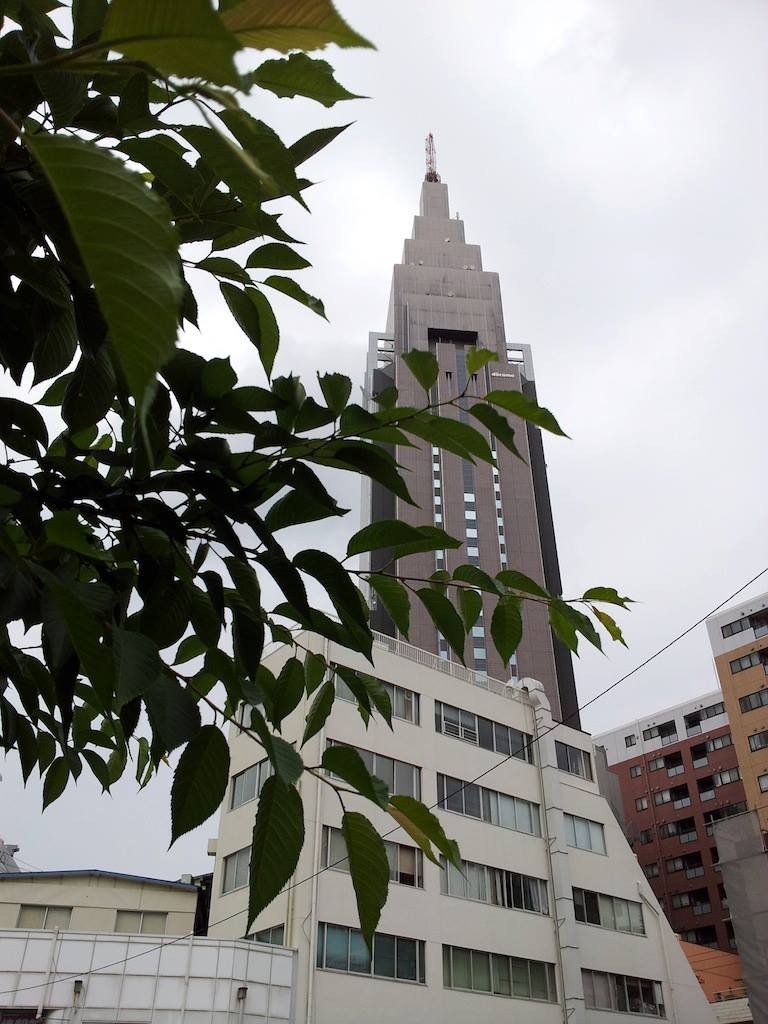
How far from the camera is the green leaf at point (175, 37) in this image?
1.62 ft

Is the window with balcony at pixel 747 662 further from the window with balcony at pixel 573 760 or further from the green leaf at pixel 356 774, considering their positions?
the green leaf at pixel 356 774

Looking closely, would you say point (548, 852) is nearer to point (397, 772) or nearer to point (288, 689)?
point (397, 772)

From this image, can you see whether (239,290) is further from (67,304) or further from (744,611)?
(744,611)

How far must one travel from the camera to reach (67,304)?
0.99 m

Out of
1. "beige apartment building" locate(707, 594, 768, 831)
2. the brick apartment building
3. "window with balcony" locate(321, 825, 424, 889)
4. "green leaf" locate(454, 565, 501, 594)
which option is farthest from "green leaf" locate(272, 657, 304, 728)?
the brick apartment building

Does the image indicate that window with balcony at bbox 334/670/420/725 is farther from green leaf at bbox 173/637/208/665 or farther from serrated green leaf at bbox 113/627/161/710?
serrated green leaf at bbox 113/627/161/710

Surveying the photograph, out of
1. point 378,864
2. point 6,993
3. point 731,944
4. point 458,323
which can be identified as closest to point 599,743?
point 731,944

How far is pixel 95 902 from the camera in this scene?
866 inches

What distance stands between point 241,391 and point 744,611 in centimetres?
4263

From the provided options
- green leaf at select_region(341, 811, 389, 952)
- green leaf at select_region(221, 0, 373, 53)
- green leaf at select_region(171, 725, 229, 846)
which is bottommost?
green leaf at select_region(341, 811, 389, 952)

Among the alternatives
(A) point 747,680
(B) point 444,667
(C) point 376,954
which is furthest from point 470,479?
(C) point 376,954

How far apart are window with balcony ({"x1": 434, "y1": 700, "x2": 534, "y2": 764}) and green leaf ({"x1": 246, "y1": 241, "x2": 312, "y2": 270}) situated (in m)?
22.2

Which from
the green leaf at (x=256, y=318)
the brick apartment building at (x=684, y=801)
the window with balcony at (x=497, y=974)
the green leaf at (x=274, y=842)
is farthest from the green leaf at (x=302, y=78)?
the brick apartment building at (x=684, y=801)

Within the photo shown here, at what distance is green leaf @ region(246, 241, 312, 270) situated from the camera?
109 centimetres
